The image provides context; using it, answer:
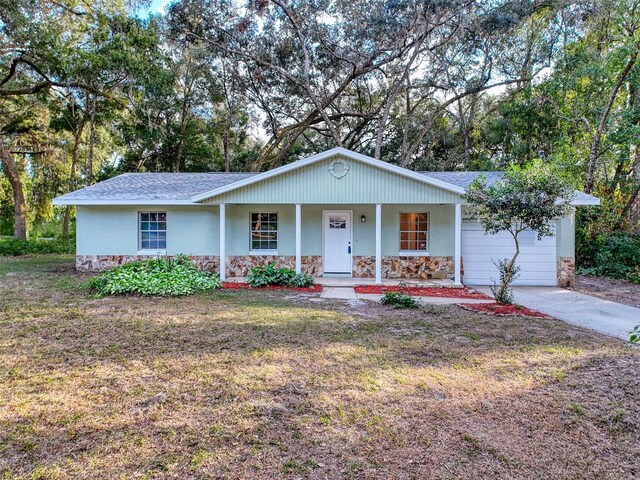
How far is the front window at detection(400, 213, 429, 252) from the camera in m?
11.6

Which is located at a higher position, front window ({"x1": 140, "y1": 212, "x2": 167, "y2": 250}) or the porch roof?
the porch roof

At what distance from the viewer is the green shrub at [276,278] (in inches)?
389

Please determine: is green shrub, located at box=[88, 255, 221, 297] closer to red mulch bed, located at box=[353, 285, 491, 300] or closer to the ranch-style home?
the ranch-style home

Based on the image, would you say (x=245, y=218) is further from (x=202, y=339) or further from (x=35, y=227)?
(x=35, y=227)

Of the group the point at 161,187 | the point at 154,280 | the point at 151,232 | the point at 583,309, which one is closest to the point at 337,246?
the point at 154,280

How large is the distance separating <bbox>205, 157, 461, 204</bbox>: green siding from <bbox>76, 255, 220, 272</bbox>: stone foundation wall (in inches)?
82.1

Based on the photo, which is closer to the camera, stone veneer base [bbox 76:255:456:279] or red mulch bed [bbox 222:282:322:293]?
red mulch bed [bbox 222:282:322:293]

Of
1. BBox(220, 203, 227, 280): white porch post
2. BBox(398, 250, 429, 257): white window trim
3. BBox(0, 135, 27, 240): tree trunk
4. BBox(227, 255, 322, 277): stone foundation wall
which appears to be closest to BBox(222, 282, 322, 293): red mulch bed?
BBox(220, 203, 227, 280): white porch post

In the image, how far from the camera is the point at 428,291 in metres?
9.26

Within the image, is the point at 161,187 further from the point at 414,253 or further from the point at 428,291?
the point at 428,291

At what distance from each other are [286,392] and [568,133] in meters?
18.0

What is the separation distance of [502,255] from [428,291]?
3.37m

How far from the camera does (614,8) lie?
45.9ft

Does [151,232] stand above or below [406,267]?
above
